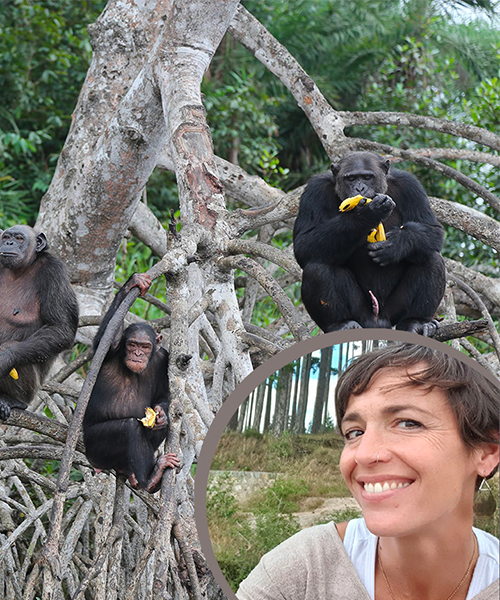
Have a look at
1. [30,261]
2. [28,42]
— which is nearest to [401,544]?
[30,261]

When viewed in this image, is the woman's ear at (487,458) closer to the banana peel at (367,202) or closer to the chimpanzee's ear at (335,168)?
the banana peel at (367,202)

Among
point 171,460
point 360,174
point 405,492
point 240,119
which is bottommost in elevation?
point 405,492

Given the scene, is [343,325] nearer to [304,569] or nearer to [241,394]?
[241,394]

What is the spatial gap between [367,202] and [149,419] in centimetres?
140

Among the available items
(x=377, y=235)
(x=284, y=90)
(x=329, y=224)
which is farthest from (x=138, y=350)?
(x=284, y=90)

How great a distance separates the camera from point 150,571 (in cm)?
452

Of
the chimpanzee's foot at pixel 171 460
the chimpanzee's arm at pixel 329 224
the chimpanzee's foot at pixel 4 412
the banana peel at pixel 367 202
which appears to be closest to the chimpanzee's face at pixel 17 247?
the chimpanzee's foot at pixel 4 412

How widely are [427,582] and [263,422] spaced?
402 millimetres

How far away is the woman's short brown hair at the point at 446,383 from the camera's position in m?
1.25

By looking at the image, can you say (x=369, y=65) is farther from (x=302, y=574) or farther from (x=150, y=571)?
(x=302, y=574)

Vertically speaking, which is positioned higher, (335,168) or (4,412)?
(335,168)

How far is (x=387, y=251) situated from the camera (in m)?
3.16

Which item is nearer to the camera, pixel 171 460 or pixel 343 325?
pixel 171 460

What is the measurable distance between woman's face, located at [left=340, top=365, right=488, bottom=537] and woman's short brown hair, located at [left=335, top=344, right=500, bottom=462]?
0.06ft
